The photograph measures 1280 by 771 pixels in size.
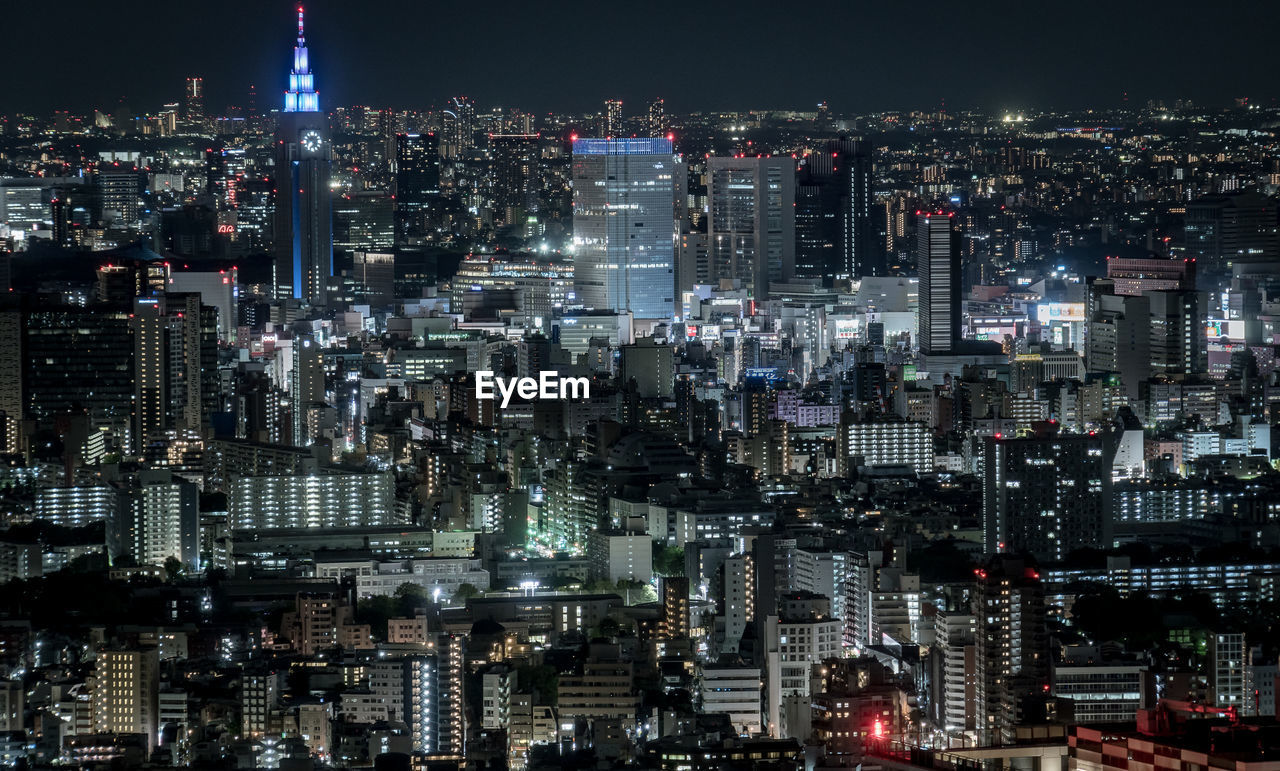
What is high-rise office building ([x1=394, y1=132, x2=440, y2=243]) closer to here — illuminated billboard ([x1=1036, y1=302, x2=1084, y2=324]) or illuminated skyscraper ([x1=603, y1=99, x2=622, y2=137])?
illuminated skyscraper ([x1=603, y1=99, x2=622, y2=137])

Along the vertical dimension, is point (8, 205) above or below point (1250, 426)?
above

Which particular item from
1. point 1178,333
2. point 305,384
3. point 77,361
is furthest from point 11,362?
point 1178,333

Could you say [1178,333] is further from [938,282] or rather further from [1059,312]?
[1059,312]

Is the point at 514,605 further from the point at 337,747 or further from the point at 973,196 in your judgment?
the point at 973,196

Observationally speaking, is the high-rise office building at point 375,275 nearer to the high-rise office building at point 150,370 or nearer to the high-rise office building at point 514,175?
the high-rise office building at point 514,175

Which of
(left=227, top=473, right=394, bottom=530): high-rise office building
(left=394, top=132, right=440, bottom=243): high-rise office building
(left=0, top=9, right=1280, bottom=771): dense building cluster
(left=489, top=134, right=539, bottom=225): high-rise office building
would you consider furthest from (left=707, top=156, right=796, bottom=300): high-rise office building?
(left=227, top=473, right=394, bottom=530): high-rise office building

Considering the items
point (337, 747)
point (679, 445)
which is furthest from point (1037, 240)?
point (337, 747)

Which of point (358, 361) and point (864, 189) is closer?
point (358, 361)

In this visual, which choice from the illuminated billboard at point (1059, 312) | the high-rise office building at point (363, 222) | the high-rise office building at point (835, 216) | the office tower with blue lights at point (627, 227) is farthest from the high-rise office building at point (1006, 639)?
the high-rise office building at point (363, 222)
